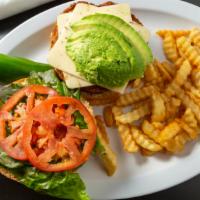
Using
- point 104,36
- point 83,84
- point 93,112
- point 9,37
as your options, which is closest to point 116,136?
point 93,112

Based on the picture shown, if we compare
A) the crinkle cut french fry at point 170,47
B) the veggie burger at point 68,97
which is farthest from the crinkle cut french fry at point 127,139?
the crinkle cut french fry at point 170,47

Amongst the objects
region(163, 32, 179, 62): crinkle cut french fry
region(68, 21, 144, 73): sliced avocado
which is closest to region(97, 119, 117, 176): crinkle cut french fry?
region(68, 21, 144, 73): sliced avocado

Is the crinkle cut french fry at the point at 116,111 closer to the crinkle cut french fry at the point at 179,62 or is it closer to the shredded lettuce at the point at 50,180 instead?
the shredded lettuce at the point at 50,180

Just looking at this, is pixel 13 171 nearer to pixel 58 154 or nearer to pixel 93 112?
pixel 58 154

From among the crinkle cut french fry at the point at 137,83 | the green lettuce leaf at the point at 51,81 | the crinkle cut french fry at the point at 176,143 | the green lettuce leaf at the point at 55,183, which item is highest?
the green lettuce leaf at the point at 51,81

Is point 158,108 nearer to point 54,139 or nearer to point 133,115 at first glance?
point 133,115

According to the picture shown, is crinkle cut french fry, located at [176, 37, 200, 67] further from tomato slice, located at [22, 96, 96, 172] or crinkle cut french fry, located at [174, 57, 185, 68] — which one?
tomato slice, located at [22, 96, 96, 172]
